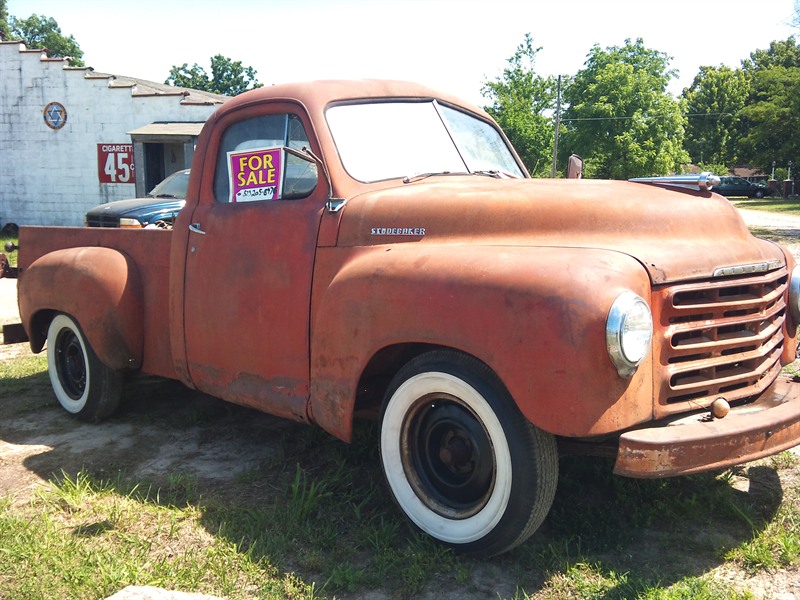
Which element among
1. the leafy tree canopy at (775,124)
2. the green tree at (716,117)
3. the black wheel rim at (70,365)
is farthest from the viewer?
the green tree at (716,117)

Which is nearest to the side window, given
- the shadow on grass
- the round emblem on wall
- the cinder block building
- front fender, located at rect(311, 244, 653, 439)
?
front fender, located at rect(311, 244, 653, 439)

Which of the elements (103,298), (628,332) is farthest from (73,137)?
(628,332)

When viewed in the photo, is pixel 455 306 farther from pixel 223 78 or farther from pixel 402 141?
pixel 223 78

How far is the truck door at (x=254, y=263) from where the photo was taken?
11.0 ft

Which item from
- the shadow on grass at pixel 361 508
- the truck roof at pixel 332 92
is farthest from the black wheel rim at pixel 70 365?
the truck roof at pixel 332 92

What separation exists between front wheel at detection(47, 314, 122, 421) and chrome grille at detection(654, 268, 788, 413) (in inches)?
133

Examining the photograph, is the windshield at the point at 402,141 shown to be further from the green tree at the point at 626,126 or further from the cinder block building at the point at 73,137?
the green tree at the point at 626,126

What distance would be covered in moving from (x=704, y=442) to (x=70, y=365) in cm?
406

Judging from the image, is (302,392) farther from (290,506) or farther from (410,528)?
(410,528)

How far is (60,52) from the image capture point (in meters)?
56.7

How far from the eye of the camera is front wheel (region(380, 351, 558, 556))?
8.29ft

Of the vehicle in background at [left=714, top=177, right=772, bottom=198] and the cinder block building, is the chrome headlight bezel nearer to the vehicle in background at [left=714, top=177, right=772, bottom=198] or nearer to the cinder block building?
the cinder block building

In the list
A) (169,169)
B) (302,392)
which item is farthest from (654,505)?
(169,169)

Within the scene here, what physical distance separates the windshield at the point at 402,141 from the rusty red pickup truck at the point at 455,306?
0.01 meters
